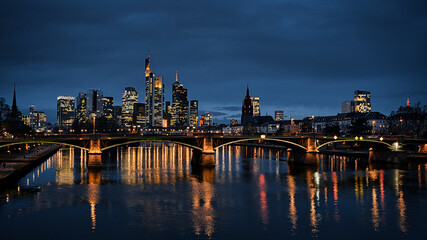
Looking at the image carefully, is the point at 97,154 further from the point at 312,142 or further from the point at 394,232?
the point at 394,232

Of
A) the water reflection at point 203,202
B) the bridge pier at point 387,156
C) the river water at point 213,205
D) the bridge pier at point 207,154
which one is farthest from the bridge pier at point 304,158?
the water reflection at point 203,202

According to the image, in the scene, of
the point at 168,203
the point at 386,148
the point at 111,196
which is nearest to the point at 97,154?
the point at 111,196

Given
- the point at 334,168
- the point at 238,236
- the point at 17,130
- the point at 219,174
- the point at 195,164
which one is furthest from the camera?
the point at 17,130

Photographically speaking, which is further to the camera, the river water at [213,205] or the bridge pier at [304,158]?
the bridge pier at [304,158]

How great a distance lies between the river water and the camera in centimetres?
3859

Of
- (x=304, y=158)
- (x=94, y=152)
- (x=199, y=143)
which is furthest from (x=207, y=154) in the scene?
(x=304, y=158)

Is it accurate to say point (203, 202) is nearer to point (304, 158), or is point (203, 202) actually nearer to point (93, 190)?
point (93, 190)

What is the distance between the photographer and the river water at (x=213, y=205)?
127 feet

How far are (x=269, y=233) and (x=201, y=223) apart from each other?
714 cm

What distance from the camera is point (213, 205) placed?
1967 inches

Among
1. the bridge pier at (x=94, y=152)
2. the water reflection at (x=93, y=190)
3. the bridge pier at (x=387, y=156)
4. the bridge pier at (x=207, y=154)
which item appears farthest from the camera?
the bridge pier at (x=387, y=156)

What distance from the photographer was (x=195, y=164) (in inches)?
3873

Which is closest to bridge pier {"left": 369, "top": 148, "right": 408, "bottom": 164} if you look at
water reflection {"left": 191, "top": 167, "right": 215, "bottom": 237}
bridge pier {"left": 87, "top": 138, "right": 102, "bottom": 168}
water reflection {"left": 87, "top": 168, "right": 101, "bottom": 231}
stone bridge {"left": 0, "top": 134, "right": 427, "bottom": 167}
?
stone bridge {"left": 0, "top": 134, "right": 427, "bottom": 167}

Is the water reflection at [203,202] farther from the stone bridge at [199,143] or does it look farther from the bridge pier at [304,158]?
the bridge pier at [304,158]
